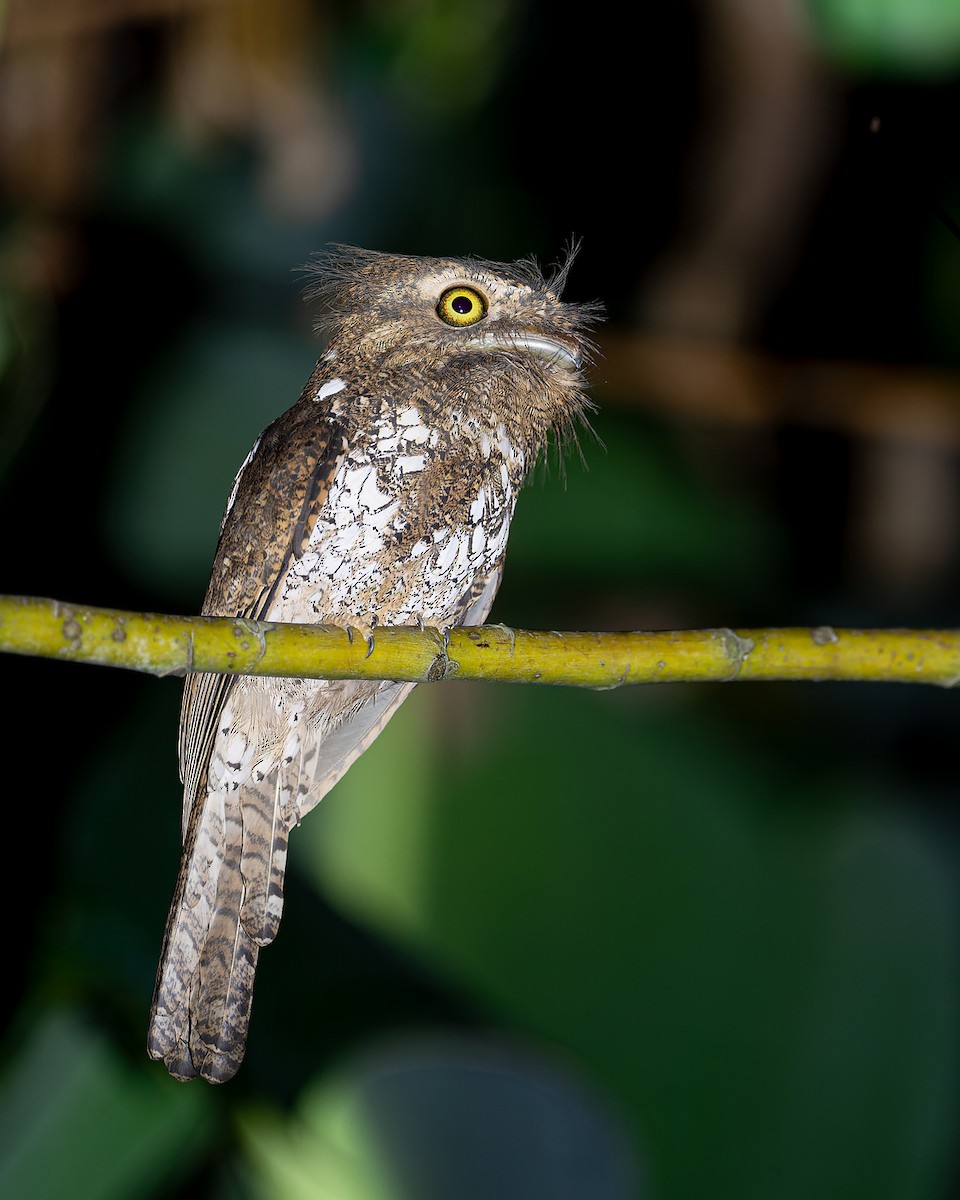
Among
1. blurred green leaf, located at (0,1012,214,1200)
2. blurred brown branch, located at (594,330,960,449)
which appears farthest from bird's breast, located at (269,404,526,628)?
blurred brown branch, located at (594,330,960,449)

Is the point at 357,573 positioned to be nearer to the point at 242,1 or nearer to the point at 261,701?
the point at 261,701

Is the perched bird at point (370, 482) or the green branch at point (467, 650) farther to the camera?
the perched bird at point (370, 482)

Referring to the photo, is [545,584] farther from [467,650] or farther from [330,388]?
[467,650]

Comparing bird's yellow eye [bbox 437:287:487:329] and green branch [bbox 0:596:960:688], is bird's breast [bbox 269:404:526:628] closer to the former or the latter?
bird's yellow eye [bbox 437:287:487:329]

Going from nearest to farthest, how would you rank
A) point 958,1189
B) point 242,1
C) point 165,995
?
point 165,995, point 958,1189, point 242,1

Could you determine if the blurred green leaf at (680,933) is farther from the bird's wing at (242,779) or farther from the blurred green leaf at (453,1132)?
the bird's wing at (242,779)

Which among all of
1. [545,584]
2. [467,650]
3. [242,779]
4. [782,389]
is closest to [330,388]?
[467,650]

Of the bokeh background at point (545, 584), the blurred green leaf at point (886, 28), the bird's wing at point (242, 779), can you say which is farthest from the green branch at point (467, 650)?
the blurred green leaf at point (886, 28)

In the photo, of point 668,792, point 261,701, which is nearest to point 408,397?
point 261,701
